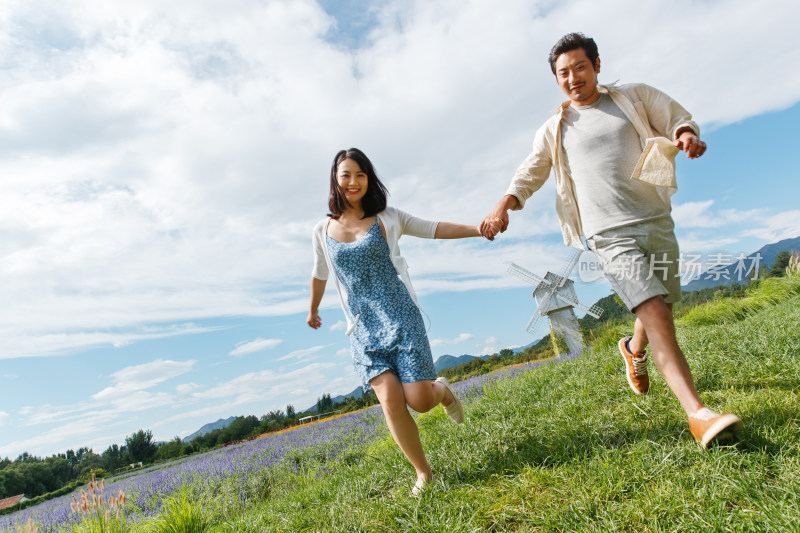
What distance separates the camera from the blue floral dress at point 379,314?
319cm

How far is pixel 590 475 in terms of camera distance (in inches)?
94.5

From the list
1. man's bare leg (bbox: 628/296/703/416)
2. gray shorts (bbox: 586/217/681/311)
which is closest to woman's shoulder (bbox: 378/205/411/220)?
gray shorts (bbox: 586/217/681/311)

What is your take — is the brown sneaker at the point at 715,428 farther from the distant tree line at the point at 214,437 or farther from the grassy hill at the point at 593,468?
the distant tree line at the point at 214,437

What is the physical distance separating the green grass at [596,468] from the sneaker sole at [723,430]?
6cm

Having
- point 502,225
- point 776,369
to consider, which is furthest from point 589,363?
point 502,225

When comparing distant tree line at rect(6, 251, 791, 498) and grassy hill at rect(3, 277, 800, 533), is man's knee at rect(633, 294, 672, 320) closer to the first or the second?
grassy hill at rect(3, 277, 800, 533)

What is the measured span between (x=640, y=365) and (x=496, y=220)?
142cm

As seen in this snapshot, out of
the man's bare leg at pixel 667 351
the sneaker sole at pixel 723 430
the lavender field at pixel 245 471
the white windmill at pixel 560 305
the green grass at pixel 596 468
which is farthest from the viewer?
the white windmill at pixel 560 305

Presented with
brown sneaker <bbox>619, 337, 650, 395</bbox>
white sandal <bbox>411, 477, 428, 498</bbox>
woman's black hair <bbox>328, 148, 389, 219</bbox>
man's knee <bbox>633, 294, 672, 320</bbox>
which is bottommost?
white sandal <bbox>411, 477, 428, 498</bbox>

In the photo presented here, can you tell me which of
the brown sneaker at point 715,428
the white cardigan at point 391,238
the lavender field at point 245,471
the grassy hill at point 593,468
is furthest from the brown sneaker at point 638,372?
the lavender field at point 245,471

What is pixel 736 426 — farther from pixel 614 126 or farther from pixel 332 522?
pixel 332 522

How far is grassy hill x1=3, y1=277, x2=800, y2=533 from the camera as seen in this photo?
1983mm

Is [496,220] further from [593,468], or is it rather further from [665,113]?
[593,468]

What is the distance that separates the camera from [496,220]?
11.0ft
